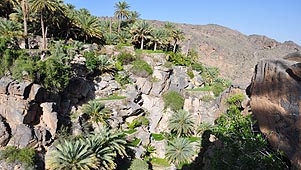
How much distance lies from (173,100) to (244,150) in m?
24.6

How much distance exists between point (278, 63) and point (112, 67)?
25388mm

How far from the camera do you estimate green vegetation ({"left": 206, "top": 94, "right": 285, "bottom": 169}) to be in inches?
220

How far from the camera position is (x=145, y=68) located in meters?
31.7

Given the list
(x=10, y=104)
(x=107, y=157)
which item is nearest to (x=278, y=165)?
(x=107, y=157)

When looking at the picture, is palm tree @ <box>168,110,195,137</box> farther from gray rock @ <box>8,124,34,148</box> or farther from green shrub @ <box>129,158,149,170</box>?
gray rock @ <box>8,124,34,148</box>

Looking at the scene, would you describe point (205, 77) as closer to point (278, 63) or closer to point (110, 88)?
point (110, 88)

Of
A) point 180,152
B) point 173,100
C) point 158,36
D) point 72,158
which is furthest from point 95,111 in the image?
point 158,36

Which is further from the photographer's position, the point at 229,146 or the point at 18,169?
the point at 18,169

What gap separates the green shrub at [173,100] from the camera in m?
30.5

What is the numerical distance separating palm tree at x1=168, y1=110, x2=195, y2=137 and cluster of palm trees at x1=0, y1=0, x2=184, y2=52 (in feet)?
48.7

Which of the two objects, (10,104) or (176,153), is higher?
(10,104)

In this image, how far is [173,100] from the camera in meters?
30.7

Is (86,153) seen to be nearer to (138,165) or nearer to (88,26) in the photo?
(138,165)

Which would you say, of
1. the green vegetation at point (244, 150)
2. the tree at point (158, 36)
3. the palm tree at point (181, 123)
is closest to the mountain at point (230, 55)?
the tree at point (158, 36)
